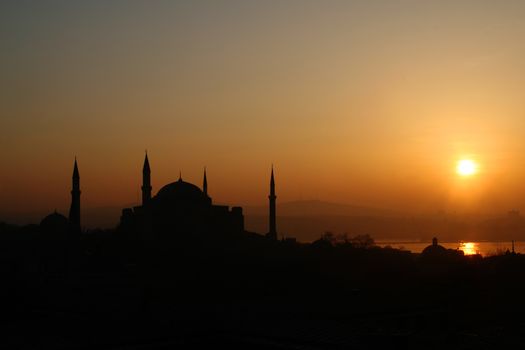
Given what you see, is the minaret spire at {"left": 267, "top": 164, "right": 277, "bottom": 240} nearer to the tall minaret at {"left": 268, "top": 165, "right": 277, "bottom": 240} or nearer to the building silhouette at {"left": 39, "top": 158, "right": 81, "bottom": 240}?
the tall minaret at {"left": 268, "top": 165, "right": 277, "bottom": 240}

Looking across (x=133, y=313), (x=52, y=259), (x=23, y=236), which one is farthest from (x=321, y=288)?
(x=23, y=236)

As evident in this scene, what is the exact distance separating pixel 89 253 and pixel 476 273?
1871 cm

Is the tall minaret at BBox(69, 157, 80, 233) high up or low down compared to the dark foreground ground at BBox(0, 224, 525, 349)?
up

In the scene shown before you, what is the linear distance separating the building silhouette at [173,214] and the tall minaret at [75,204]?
8.33ft

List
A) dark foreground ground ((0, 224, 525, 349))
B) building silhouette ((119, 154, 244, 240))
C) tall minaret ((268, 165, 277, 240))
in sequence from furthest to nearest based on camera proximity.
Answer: tall minaret ((268, 165, 277, 240)) → building silhouette ((119, 154, 244, 240)) → dark foreground ground ((0, 224, 525, 349))

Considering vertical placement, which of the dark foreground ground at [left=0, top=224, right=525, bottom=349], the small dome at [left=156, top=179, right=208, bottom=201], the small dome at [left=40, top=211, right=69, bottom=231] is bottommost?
the dark foreground ground at [left=0, top=224, right=525, bottom=349]

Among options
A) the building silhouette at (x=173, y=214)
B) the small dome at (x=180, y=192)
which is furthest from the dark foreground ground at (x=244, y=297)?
the small dome at (x=180, y=192)

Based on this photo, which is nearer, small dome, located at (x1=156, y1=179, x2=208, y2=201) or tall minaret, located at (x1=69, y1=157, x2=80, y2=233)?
small dome, located at (x1=156, y1=179, x2=208, y2=201)

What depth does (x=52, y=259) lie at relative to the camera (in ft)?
114

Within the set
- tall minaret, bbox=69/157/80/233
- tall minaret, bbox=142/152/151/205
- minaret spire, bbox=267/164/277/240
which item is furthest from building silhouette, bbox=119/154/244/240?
minaret spire, bbox=267/164/277/240

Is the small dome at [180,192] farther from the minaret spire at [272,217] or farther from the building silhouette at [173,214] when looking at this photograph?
the minaret spire at [272,217]

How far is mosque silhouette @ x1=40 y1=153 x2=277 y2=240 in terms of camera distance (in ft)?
126

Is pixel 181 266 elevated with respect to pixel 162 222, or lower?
lower

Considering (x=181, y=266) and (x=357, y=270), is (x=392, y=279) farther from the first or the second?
(x=181, y=266)
